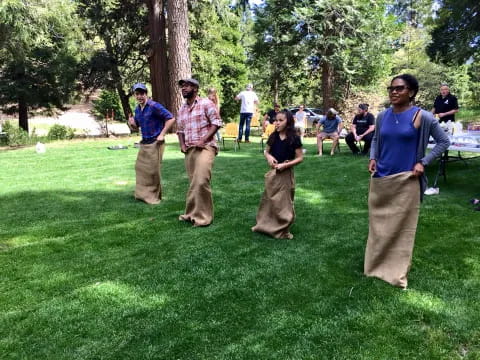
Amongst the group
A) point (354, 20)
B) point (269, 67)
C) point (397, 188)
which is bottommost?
point (397, 188)

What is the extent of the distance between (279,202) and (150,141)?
7.92ft

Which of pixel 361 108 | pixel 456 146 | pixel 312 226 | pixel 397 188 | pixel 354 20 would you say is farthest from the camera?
pixel 354 20

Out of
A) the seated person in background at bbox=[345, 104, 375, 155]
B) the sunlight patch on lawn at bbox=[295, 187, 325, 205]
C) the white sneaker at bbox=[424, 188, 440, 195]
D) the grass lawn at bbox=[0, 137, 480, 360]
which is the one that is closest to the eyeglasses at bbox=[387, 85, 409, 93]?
the grass lawn at bbox=[0, 137, 480, 360]

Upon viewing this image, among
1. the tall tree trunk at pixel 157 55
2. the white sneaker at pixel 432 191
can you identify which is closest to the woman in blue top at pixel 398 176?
the white sneaker at pixel 432 191

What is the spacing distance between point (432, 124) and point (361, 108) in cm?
671

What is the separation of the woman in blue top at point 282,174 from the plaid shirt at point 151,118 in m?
1.91

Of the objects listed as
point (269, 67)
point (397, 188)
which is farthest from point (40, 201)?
point (269, 67)

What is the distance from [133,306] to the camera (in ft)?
9.52

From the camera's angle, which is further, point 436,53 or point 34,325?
point 436,53

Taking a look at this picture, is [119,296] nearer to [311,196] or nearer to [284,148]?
[284,148]

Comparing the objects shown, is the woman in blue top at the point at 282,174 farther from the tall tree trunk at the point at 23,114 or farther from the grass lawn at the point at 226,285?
the tall tree trunk at the point at 23,114

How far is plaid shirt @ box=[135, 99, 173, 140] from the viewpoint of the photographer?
546 cm

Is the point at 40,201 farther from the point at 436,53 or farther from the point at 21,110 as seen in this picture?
the point at 436,53

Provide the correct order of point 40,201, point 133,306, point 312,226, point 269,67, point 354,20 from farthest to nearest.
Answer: point 269,67 → point 354,20 → point 40,201 → point 312,226 → point 133,306
